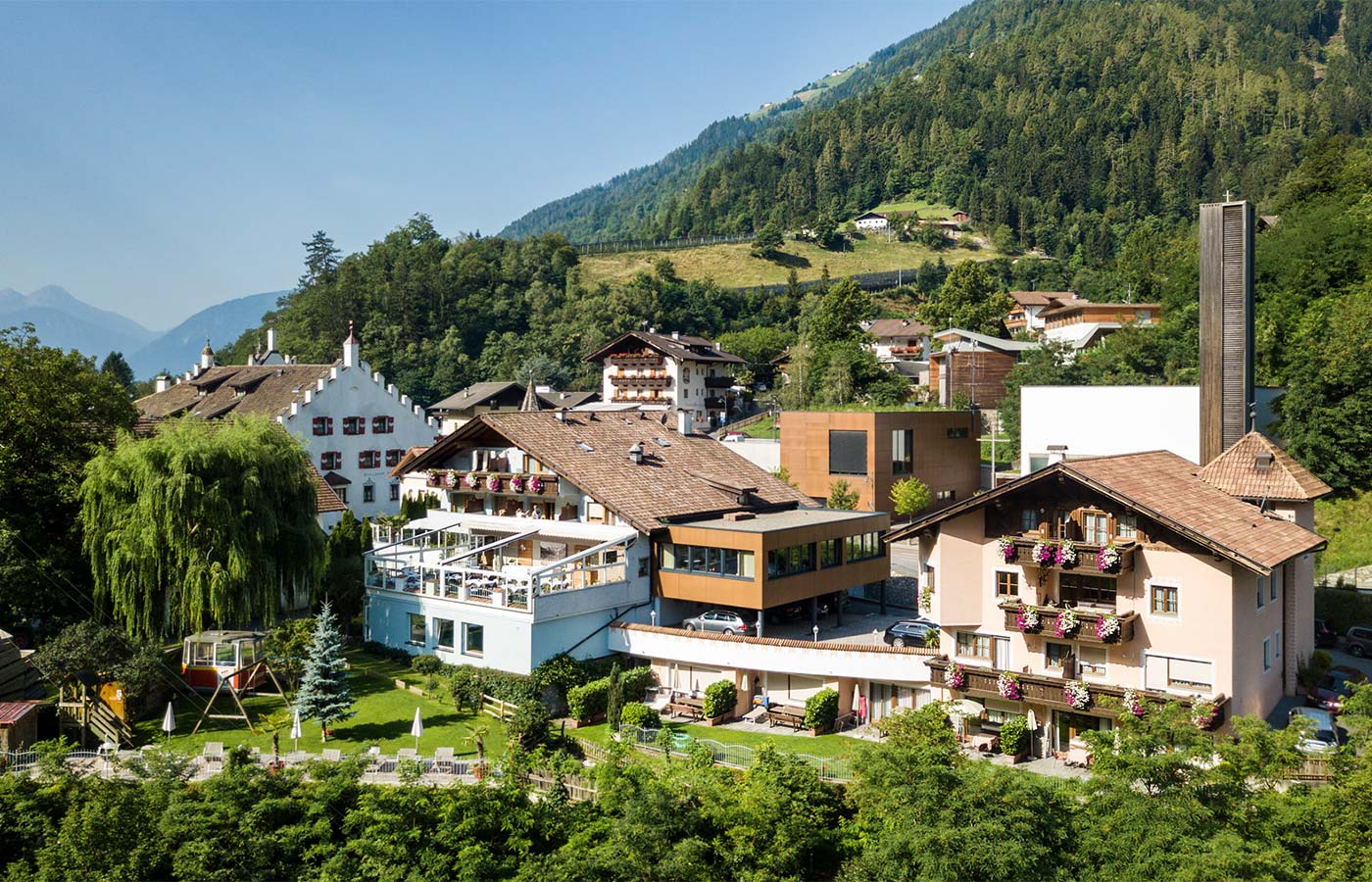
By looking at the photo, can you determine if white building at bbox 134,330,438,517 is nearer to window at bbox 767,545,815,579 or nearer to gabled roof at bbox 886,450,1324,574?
window at bbox 767,545,815,579

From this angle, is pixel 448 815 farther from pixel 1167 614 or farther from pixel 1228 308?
pixel 1228 308

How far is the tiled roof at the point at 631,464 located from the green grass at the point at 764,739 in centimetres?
758

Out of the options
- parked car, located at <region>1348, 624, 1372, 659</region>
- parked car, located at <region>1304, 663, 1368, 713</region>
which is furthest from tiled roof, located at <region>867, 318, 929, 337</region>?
parked car, located at <region>1304, 663, 1368, 713</region>

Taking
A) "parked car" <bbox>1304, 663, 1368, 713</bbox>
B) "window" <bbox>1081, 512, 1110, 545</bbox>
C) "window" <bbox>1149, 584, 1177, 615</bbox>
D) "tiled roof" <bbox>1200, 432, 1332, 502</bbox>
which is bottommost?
"parked car" <bbox>1304, 663, 1368, 713</bbox>

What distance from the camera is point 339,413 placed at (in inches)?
2297

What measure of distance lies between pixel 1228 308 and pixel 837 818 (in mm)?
26567

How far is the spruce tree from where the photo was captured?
28844 millimetres

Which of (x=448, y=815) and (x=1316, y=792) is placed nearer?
(x=1316, y=792)

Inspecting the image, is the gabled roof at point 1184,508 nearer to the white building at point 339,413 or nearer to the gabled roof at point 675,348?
the white building at point 339,413

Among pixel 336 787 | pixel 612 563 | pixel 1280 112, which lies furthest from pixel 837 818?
pixel 1280 112

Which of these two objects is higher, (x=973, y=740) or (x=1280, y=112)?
(x=1280, y=112)

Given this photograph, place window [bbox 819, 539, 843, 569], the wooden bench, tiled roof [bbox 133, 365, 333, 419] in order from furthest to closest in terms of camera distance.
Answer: tiled roof [bbox 133, 365, 333, 419] → window [bbox 819, 539, 843, 569] → the wooden bench

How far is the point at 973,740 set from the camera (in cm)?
2859

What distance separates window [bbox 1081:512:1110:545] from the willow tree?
24959 mm
